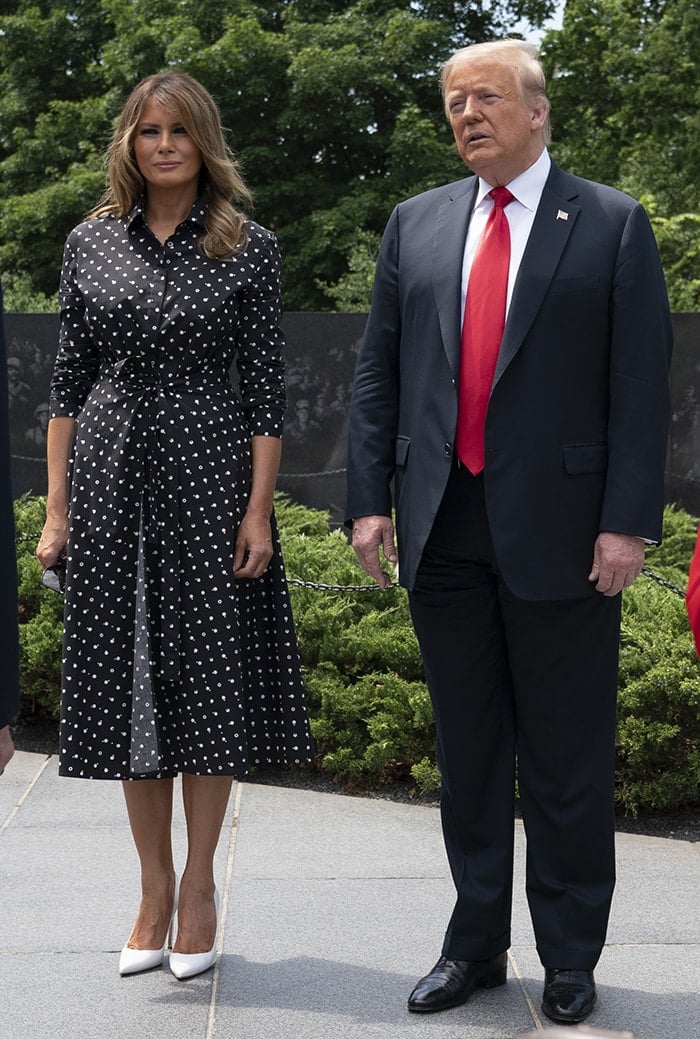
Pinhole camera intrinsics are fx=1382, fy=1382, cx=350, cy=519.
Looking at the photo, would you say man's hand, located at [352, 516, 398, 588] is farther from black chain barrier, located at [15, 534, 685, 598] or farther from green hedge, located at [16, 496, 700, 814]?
black chain barrier, located at [15, 534, 685, 598]

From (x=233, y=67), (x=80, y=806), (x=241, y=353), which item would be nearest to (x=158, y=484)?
(x=241, y=353)

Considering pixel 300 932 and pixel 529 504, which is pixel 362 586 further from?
pixel 529 504

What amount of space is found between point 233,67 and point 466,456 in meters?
19.4

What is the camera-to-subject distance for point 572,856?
341 cm

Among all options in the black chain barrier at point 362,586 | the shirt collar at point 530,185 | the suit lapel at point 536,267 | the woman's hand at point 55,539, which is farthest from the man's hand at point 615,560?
the black chain barrier at point 362,586

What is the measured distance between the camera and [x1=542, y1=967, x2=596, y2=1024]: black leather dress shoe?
3.35 metres

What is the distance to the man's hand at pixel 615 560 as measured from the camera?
10.5ft

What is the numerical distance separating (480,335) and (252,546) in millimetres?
829

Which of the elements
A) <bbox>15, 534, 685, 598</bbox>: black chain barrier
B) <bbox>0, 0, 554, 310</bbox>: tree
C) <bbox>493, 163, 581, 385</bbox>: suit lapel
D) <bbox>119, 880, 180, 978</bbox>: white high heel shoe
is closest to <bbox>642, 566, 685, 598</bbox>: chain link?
<bbox>15, 534, 685, 598</bbox>: black chain barrier

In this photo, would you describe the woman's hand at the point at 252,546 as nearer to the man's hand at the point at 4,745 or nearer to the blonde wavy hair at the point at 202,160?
the blonde wavy hair at the point at 202,160

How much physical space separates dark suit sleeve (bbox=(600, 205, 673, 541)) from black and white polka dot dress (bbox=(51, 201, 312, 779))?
994mm

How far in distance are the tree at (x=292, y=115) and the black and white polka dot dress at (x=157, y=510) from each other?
54.1ft

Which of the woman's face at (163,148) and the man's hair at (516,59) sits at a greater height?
the man's hair at (516,59)

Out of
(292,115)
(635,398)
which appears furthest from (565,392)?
(292,115)
